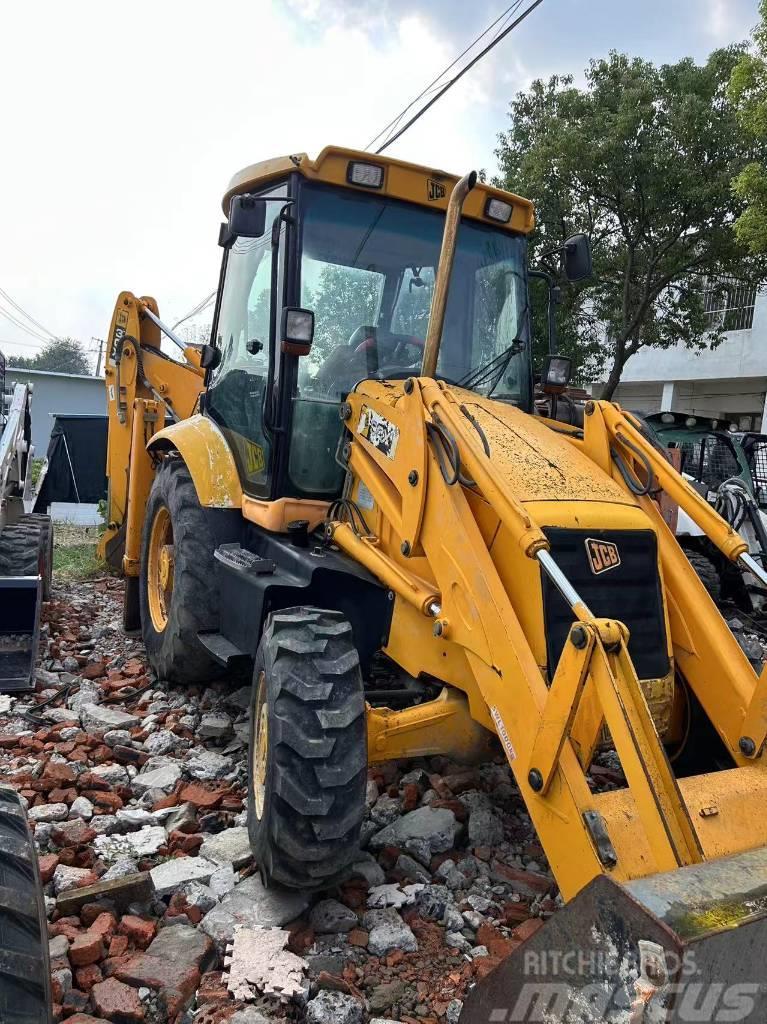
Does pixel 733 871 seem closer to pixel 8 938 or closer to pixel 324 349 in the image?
pixel 8 938

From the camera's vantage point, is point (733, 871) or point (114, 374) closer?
point (733, 871)

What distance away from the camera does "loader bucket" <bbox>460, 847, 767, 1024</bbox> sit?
5.50ft

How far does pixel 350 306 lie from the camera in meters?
4.05

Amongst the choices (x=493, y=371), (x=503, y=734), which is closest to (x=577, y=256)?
(x=493, y=371)

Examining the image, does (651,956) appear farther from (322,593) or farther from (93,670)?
(93,670)

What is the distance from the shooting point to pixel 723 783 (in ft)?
8.65

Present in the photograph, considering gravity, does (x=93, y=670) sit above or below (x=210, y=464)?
below

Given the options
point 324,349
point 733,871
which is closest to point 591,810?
point 733,871

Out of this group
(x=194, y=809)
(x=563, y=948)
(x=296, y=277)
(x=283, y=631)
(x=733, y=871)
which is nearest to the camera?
(x=563, y=948)

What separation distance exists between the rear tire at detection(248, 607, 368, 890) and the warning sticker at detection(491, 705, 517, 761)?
18.2 inches

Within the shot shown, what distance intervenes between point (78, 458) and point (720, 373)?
49.5 feet

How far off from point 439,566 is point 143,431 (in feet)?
12.6

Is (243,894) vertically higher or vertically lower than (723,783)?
lower

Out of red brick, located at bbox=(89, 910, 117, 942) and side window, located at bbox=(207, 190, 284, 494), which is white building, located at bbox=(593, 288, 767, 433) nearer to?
side window, located at bbox=(207, 190, 284, 494)
